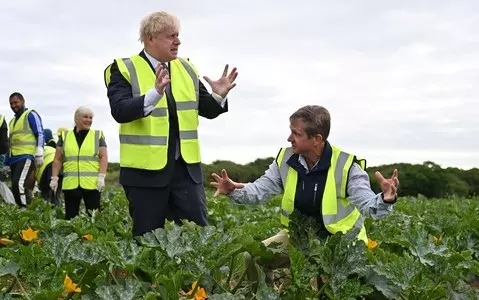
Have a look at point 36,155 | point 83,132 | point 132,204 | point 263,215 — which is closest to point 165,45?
point 132,204

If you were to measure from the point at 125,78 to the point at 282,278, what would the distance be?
1585 mm

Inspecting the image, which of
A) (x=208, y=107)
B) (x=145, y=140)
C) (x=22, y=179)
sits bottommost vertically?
(x=22, y=179)

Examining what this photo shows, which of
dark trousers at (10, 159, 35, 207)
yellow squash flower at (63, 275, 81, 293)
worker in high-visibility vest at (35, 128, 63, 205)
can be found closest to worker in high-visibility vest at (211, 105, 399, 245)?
yellow squash flower at (63, 275, 81, 293)

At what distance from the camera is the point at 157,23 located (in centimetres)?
472

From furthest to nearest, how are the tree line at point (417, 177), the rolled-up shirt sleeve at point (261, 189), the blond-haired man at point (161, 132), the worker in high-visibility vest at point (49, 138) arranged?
the tree line at point (417, 177), the worker in high-visibility vest at point (49, 138), the blond-haired man at point (161, 132), the rolled-up shirt sleeve at point (261, 189)

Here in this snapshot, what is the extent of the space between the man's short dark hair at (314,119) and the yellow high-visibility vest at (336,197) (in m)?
0.18

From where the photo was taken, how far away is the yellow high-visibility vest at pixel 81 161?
27.0ft

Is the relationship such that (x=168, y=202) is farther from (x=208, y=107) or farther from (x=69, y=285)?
(x=69, y=285)

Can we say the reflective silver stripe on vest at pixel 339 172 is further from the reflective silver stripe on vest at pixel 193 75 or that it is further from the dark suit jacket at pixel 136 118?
the reflective silver stripe on vest at pixel 193 75

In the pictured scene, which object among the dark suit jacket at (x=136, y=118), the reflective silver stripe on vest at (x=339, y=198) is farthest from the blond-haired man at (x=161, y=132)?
the reflective silver stripe on vest at (x=339, y=198)

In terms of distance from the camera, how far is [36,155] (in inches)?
426

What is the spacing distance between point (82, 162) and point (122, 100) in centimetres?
384

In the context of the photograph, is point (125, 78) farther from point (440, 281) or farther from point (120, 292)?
point (440, 281)

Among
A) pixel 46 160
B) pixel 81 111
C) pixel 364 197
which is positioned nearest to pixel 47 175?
pixel 46 160
